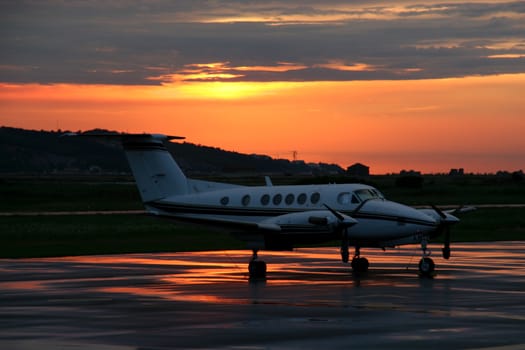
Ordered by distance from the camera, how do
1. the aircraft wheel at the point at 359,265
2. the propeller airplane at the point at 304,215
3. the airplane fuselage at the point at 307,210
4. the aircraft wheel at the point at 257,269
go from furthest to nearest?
the aircraft wheel at the point at 359,265, the airplane fuselage at the point at 307,210, the propeller airplane at the point at 304,215, the aircraft wheel at the point at 257,269

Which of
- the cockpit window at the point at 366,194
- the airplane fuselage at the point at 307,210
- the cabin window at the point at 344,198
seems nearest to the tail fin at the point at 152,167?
the airplane fuselage at the point at 307,210

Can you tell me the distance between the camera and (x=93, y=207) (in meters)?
104

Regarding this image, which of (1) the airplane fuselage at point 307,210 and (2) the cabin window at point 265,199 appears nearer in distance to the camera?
(1) the airplane fuselage at point 307,210

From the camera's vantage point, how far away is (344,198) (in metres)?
33.8

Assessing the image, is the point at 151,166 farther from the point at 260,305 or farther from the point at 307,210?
the point at 260,305

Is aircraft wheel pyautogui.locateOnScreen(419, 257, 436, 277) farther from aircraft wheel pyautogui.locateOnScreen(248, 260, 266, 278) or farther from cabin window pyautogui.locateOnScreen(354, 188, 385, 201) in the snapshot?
aircraft wheel pyautogui.locateOnScreen(248, 260, 266, 278)

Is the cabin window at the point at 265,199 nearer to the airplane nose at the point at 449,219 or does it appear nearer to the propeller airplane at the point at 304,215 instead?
the propeller airplane at the point at 304,215

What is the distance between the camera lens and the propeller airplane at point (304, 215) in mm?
32469

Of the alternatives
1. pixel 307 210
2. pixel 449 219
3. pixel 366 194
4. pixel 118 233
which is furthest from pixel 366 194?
pixel 118 233

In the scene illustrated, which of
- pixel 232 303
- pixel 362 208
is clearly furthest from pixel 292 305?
pixel 362 208

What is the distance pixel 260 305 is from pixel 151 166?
617 inches

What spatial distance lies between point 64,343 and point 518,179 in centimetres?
17428

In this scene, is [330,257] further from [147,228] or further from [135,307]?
[147,228]

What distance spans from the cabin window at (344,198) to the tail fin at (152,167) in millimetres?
6636
